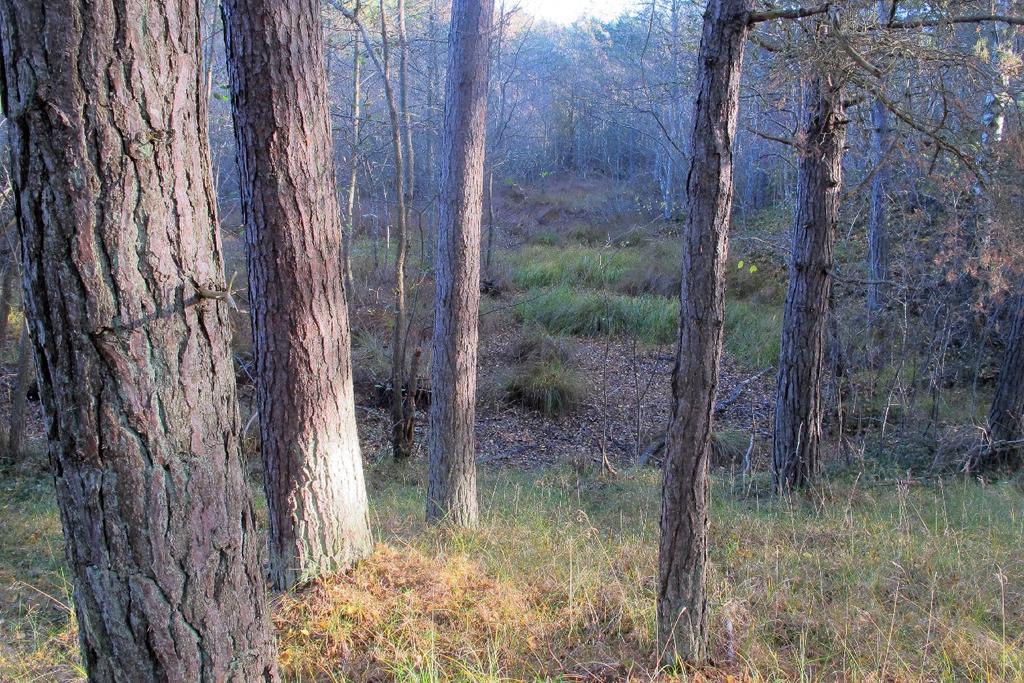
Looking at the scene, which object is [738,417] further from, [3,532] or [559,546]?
[3,532]

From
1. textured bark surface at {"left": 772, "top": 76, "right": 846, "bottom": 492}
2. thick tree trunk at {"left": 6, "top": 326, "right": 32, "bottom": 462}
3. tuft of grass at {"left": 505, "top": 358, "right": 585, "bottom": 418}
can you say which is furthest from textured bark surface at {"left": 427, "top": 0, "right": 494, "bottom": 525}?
tuft of grass at {"left": 505, "top": 358, "right": 585, "bottom": 418}

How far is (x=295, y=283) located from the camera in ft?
12.3

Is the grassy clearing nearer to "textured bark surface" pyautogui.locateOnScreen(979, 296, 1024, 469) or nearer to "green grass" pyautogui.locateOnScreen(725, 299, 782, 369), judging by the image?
"textured bark surface" pyautogui.locateOnScreen(979, 296, 1024, 469)

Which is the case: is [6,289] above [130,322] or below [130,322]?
below

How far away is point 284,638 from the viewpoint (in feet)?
11.1

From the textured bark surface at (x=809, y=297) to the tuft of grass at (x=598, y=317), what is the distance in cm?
756

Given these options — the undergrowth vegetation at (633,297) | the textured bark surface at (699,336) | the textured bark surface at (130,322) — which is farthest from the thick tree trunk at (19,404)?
the textured bark surface at (699,336)

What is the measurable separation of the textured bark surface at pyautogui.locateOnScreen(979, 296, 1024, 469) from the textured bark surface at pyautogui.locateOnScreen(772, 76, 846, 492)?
2.98 metres

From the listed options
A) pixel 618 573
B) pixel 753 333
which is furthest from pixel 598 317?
pixel 618 573

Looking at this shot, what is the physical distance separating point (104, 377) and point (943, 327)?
1063cm

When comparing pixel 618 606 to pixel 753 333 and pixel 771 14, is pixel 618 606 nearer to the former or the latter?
pixel 771 14

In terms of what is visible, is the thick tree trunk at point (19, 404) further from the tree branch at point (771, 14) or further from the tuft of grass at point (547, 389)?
the tree branch at point (771, 14)

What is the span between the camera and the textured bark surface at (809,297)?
20.9 feet

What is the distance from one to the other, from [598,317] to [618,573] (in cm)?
1073
